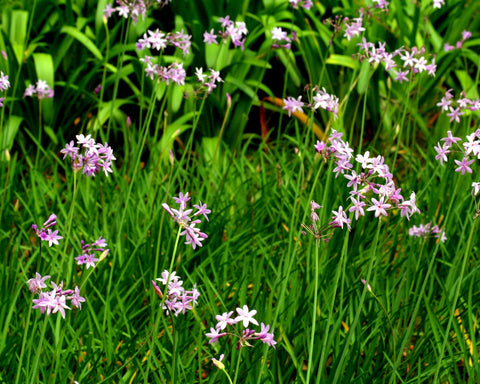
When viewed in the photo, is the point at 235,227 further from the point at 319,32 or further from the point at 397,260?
the point at 319,32

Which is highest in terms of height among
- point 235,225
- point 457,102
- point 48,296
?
point 457,102

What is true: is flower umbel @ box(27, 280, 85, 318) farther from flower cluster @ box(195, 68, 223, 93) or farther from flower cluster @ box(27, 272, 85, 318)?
flower cluster @ box(195, 68, 223, 93)

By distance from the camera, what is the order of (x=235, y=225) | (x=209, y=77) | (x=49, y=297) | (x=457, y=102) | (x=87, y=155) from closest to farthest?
(x=49, y=297), (x=87, y=155), (x=209, y=77), (x=457, y=102), (x=235, y=225)

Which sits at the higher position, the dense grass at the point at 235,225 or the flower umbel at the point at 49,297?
the flower umbel at the point at 49,297

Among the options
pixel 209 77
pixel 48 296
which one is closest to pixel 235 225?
pixel 209 77

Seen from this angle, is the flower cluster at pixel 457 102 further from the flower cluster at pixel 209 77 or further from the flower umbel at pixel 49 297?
the flower umbel at pixel 49 297

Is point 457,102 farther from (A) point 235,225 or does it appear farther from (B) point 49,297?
(B) point 49,297

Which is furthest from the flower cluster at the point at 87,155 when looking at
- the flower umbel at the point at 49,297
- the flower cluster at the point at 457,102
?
the flower cluster at the point at 457,102

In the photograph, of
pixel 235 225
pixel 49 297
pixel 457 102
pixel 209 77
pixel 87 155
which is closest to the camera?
pixel 49 297
